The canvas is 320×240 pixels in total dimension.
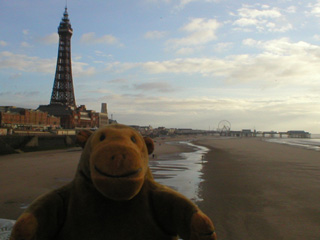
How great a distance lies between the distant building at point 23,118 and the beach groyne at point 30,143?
19.7 meters

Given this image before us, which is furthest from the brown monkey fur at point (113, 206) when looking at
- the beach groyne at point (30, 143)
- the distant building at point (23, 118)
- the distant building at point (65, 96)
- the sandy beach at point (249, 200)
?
the distant building at point (65, 96)

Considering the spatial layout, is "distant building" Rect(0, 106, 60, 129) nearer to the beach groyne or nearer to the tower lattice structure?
the tower lattice structure

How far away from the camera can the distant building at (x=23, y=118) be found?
184 feet

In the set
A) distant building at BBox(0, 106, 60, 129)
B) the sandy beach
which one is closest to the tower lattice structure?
distant building at BBox(0, 106, 60, 129)

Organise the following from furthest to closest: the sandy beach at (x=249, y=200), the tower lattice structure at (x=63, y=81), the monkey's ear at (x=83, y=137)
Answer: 1. the tower lattice structure at (x=63, y=81)
2. the sandy beach at (x=249, y=200)
3. the monkey's ear at (x=83, y=137)

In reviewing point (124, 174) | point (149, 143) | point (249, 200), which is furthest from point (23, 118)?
point (124, 174)

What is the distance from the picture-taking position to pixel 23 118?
61.6 m

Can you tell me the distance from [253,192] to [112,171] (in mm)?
9048

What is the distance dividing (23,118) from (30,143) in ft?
117

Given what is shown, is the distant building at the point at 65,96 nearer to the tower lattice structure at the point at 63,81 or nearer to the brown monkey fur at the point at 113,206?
the tower lattice structure at the point at 63,81

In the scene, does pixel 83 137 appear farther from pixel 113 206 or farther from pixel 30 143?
pixel 30 143

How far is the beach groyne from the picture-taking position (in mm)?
25934

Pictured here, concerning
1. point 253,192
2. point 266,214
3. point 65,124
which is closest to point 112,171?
point 266,214

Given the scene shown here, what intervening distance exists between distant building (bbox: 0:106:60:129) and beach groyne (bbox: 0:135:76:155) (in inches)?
775
